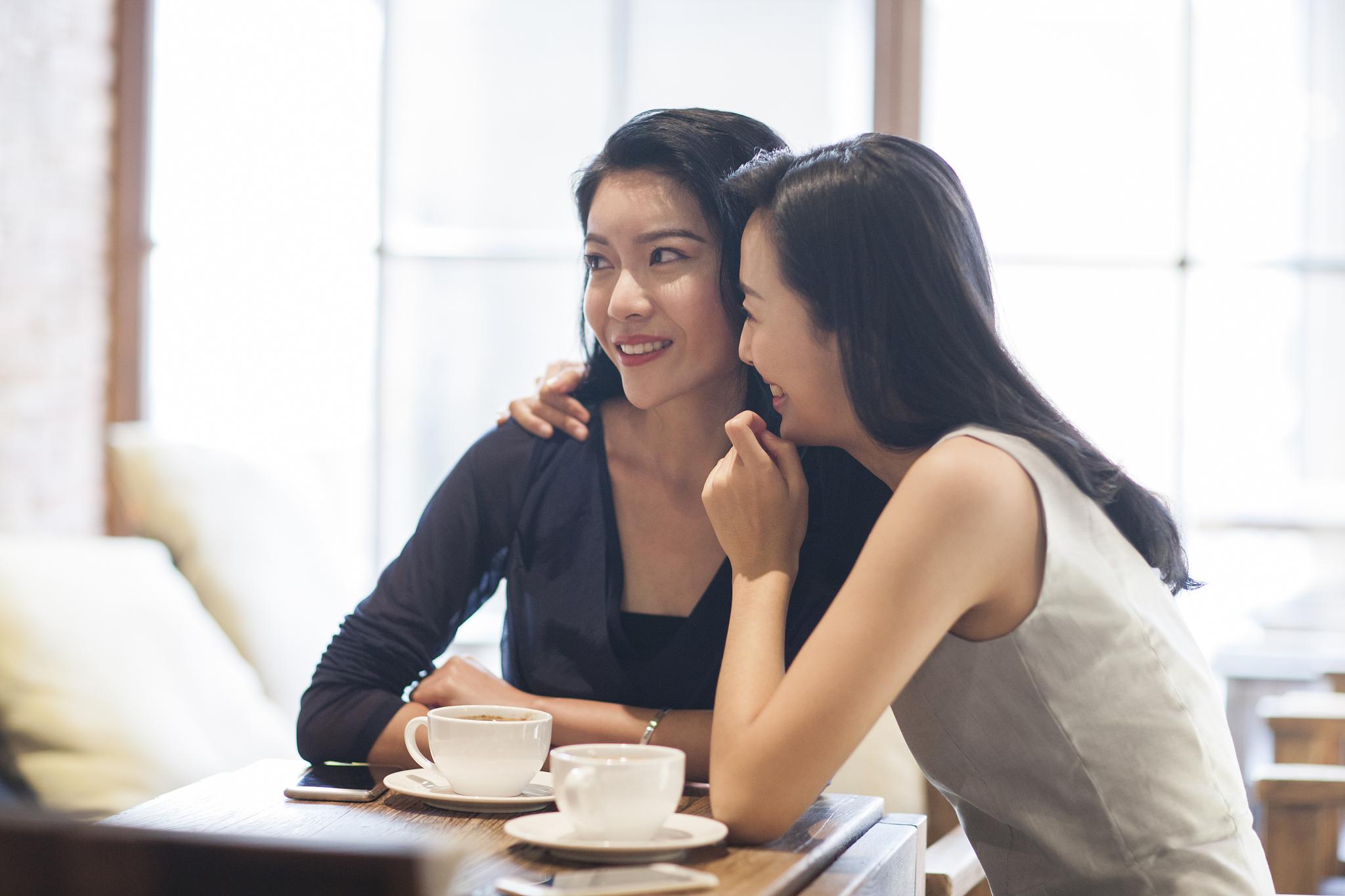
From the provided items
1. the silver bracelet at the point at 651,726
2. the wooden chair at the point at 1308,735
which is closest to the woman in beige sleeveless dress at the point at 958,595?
the silver bracelet at the point at 651,726

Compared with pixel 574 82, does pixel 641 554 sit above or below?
below

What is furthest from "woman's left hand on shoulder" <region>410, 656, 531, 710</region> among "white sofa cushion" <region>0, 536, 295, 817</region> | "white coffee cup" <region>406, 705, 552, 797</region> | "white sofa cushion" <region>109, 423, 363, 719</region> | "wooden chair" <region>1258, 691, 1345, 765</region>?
"wooden chair" <region>1258, 691, 1345, 765</region>

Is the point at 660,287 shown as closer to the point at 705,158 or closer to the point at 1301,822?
the point at 705,158

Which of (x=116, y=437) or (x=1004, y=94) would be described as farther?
(x=1004, y=94)

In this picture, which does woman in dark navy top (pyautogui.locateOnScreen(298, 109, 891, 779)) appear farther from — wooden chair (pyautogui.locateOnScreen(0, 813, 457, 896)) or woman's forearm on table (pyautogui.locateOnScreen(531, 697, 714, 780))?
wooden chair (pyautogui.locateOnScreen(0, 813, 457, 896))

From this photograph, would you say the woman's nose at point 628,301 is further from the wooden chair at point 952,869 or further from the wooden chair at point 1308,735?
the wooden chair at point 1308,735

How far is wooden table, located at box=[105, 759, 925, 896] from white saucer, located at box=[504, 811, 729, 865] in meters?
0.01

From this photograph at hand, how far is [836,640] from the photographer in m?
1.06

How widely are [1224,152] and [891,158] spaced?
2597mm

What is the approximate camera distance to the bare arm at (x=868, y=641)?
105 centimetres

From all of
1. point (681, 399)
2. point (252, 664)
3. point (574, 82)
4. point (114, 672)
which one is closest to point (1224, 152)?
point (574, 82)

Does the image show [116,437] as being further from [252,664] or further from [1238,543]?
[1238,543]

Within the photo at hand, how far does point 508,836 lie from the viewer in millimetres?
1022

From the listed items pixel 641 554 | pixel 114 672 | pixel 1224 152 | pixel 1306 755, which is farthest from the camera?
pixel 1224 152
